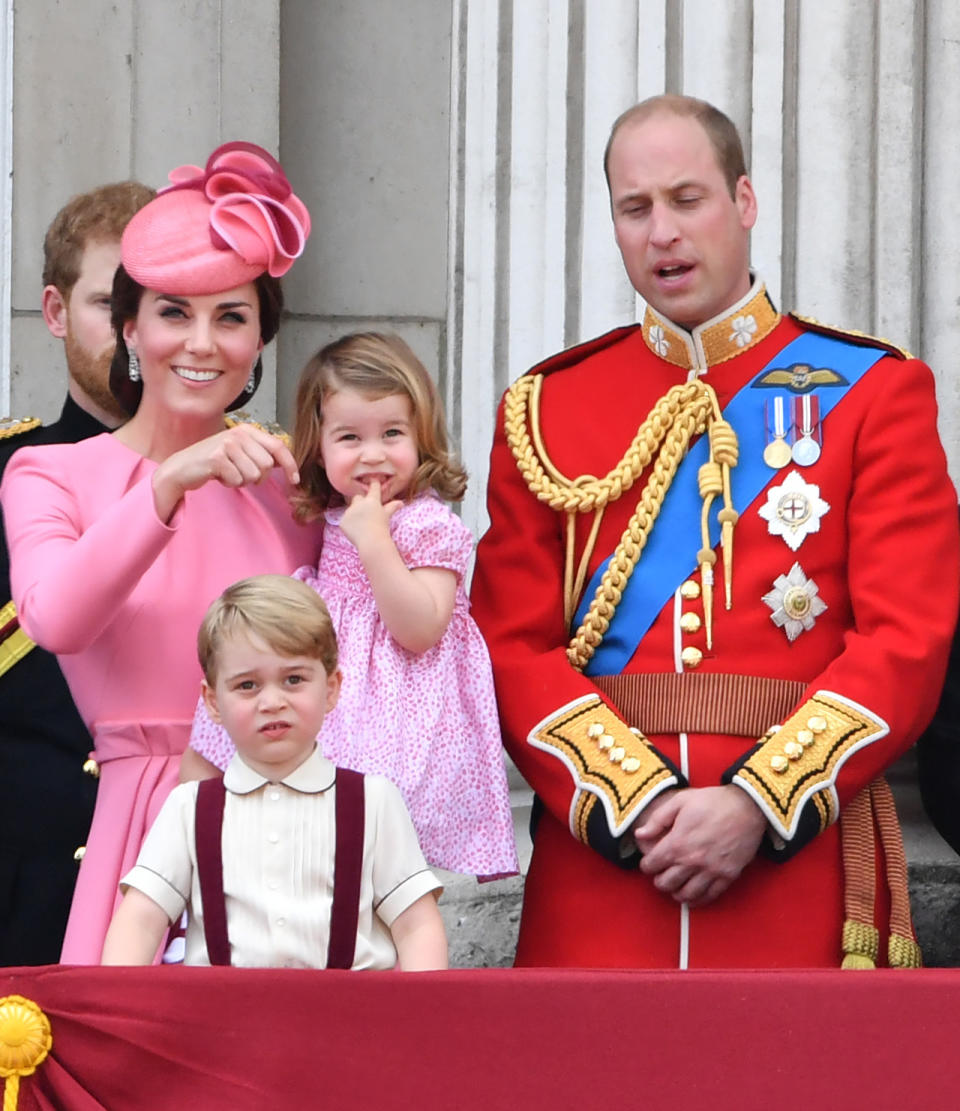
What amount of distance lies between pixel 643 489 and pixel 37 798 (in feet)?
3.23

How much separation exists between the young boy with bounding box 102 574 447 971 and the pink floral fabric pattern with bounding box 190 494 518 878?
22 cm

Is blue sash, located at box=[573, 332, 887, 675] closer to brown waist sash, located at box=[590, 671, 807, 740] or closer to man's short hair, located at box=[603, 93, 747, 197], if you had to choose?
brown waist sash, located at box=[590, 671, 807, 740]

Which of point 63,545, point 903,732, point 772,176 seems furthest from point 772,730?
point 772,176

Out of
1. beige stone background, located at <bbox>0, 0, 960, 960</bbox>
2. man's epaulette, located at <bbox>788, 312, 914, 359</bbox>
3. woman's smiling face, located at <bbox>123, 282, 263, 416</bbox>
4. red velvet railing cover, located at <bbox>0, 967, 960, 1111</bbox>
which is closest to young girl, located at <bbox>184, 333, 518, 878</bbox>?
woman's smiling face, located at <bbox>123, 282, 263, 416</bbox>

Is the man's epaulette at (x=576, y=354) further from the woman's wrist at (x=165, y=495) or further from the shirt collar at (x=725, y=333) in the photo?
the woman's wrist at (x=165, y=495)

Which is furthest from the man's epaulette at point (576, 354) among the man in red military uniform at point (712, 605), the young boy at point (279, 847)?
the young boy at point (279, 847)

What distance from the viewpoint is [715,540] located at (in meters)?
3.08

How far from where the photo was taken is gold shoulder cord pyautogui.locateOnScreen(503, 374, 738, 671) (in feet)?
10.1

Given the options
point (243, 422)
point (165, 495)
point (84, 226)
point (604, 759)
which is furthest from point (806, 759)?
point (84, 226)

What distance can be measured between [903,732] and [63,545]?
1157 mm

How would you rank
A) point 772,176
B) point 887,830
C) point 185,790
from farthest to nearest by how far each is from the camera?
1. point 772,176
2. point 887,830
3. point 185,790

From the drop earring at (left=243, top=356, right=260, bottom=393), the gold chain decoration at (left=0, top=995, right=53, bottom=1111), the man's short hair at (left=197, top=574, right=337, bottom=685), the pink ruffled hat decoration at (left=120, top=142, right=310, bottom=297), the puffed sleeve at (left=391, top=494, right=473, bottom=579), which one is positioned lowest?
the gold chain decoration at (left=0, top=995, right=53, bottom=1111)

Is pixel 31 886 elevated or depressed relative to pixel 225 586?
depressed

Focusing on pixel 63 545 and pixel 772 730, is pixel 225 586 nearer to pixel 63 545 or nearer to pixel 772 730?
pixel 63 545
